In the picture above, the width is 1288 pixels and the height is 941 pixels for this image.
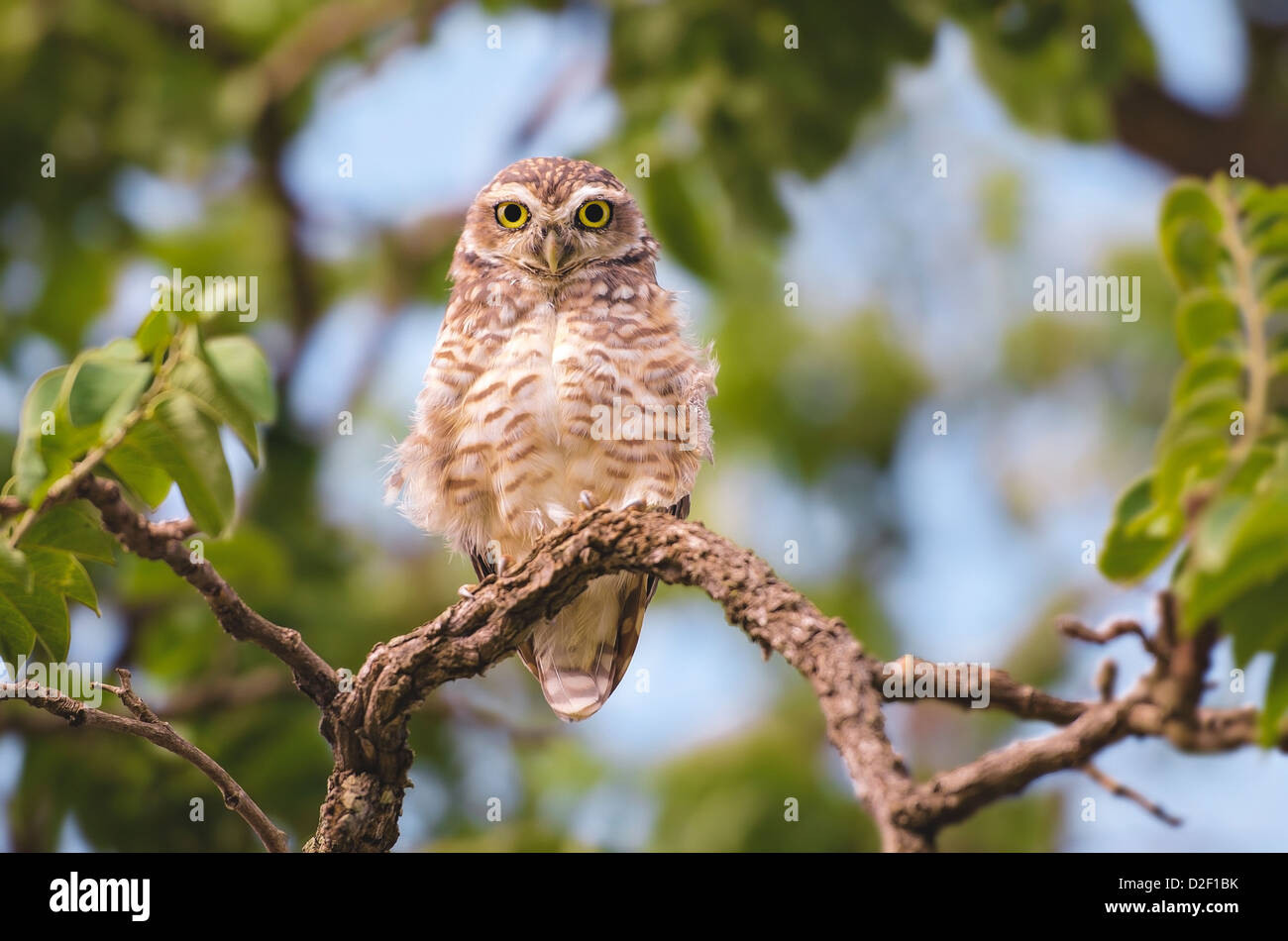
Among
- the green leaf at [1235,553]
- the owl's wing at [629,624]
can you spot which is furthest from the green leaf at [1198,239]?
the owl's wing at [629,624]

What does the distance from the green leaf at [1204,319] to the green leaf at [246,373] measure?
4.12 ft

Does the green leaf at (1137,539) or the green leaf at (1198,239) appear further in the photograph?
the green leaf at (1198,239)

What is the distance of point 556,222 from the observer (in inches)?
151

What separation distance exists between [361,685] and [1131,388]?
6974mm

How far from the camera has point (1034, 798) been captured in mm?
6590

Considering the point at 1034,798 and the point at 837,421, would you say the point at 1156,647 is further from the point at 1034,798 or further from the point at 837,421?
the point at 837,421

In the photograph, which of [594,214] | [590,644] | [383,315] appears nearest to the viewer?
[590,644]

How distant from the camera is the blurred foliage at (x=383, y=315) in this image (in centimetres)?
432

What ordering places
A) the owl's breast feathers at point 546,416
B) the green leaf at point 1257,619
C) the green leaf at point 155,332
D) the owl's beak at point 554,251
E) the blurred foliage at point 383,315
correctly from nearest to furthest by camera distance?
1. the green leaf at point 1257,619
2. the green leaf at point 155,332
3. the owl's breast feathers at point 546,416
4. the owl's beak at point 554,251
5. the blurred foliage at point 383,315

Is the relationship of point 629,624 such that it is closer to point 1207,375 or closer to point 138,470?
point 138,470

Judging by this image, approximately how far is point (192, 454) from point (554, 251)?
225 centimetres

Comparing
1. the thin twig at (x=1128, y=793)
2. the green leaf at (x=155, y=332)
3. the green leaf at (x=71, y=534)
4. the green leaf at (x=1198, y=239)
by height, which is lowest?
the thin twig at (x=1128, y=793)

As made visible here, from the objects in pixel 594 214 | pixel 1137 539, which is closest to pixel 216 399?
pixel 1137 539

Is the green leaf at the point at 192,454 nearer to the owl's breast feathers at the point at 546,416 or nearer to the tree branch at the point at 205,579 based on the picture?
the tree branch at the point at 205,579
